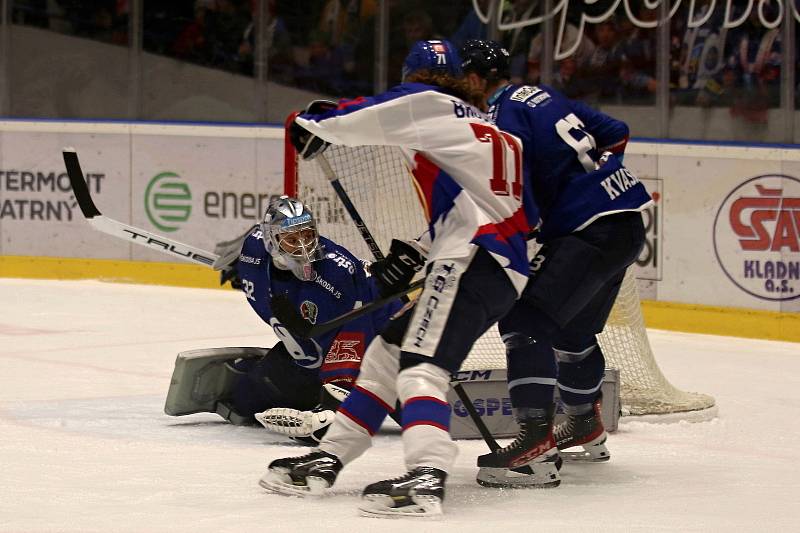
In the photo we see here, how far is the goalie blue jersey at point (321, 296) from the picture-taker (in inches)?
172

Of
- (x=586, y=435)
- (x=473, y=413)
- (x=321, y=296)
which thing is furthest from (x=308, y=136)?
(x=586, y=435)

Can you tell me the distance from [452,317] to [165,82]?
6198mm

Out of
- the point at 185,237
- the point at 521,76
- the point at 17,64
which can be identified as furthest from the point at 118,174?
the point at 521,76

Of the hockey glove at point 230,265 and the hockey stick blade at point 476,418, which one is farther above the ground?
the hockey glove at point 230,265

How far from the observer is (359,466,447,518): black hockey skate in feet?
10.7

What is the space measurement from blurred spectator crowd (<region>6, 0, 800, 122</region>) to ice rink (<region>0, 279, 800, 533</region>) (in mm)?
1558

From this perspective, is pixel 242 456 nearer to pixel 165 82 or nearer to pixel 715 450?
pixel 715 450

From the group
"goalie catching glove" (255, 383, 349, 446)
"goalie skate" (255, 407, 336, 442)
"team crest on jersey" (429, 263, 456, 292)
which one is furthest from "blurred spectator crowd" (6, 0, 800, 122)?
"team crest on jersey" (429, 263, 456, 292)

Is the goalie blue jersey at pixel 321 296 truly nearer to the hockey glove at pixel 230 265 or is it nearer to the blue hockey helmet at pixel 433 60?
the hockey glove at pixel 230 265

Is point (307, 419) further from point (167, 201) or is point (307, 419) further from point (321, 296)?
point (167, 201)

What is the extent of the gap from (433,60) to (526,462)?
3.29 ft

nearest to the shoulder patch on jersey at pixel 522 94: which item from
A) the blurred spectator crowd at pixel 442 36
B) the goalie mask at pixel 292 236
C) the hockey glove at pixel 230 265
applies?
the goalie mask at pixel 292 236

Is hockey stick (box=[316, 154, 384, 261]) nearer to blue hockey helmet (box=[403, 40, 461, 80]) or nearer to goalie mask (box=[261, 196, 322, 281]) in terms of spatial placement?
goalie mask (box=[261, 196, 322, 281])

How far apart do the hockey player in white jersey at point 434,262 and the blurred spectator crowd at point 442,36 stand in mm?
4085
